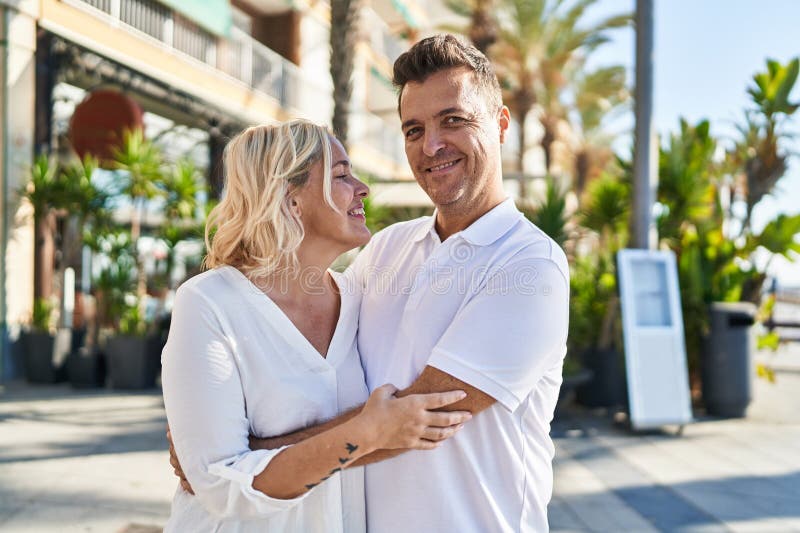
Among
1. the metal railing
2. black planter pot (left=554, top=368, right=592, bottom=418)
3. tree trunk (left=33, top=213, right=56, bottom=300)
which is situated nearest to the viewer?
black planter pot (left=554, top=368, right=592, bottom=418)

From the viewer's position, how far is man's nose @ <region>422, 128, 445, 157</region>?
6.04 ft

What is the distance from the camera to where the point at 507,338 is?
4.93ft

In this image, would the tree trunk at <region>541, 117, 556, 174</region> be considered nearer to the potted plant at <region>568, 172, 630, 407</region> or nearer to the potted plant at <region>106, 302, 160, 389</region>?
the potted plant at <region>568, 172, 630, 407</region>

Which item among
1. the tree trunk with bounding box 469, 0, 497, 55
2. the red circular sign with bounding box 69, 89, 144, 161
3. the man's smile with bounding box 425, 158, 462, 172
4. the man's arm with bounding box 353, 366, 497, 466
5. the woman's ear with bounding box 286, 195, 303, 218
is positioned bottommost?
the man's arm with bounding box 353, 366, 497, 466

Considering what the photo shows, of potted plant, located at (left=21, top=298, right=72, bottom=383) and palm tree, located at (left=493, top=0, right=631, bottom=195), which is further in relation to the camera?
palm tree, located at (left=493, top=0, right=631, bottom=195)

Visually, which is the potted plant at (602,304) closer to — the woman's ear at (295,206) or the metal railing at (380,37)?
the woman's ear at (295,206)

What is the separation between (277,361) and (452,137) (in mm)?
745

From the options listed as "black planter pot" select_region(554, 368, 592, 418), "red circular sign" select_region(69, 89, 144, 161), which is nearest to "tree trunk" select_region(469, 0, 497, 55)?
"red circular sign" select_region(69, 89, 144, 161)

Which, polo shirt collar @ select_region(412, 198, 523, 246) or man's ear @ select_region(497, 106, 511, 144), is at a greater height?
man's ear @ select_region(497, 106, 511, 144)

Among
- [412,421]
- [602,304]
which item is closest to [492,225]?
[412,421]

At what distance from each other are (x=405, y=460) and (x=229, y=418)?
423 millimetres

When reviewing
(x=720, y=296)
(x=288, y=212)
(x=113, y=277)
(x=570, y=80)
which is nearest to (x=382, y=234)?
(x=288, y=212)

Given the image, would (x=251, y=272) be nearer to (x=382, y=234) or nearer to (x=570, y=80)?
(x=382, y=234)

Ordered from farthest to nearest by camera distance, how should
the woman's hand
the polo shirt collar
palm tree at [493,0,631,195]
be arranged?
palm tree at [493,0,631,195] < the polo shirt collar < the woman's hand
